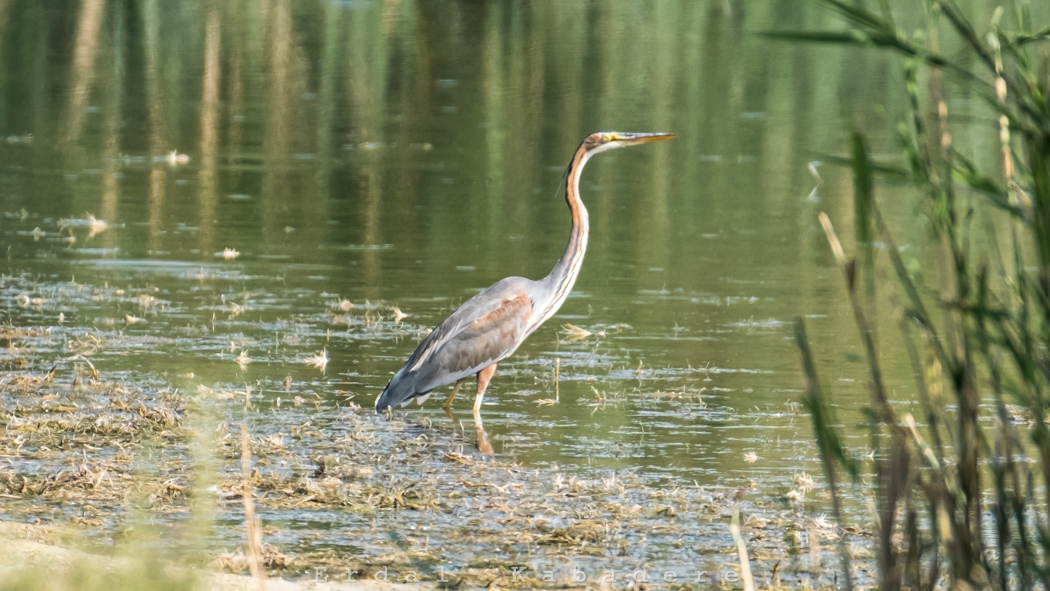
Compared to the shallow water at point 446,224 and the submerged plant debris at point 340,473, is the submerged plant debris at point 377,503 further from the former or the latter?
the shallow water at point 446,224

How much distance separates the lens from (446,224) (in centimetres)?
1544

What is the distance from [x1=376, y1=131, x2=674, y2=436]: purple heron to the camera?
8.93 metres

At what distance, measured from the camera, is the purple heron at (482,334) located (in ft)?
29.3

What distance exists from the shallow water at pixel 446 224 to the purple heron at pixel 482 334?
25 cm

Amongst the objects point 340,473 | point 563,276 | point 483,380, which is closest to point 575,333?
point 563,276

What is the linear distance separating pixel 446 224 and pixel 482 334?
6334 millimetres

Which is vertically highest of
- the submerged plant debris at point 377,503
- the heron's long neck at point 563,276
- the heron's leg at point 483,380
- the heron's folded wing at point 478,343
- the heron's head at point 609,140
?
the heron's head at point 609,140

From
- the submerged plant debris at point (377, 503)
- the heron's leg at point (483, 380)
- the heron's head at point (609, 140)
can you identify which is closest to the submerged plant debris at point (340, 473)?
the submerged plant debris at point (377, 503)

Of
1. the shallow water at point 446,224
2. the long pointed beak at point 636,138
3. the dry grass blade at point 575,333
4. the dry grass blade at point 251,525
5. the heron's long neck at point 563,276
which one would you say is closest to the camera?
the dry grass blade at point 251,525

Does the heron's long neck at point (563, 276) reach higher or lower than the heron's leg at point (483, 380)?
higher

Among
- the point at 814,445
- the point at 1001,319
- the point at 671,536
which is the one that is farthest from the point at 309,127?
the point at 1001,319

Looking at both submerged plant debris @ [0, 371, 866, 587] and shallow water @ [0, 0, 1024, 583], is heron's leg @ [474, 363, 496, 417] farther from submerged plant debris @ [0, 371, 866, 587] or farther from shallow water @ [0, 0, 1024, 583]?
submerged plant debris @ [0, 371, 866, 587]

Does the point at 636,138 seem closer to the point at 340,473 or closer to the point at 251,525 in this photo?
the point at 340,473

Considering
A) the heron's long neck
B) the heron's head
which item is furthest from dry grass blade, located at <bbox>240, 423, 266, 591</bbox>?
the heron's head
